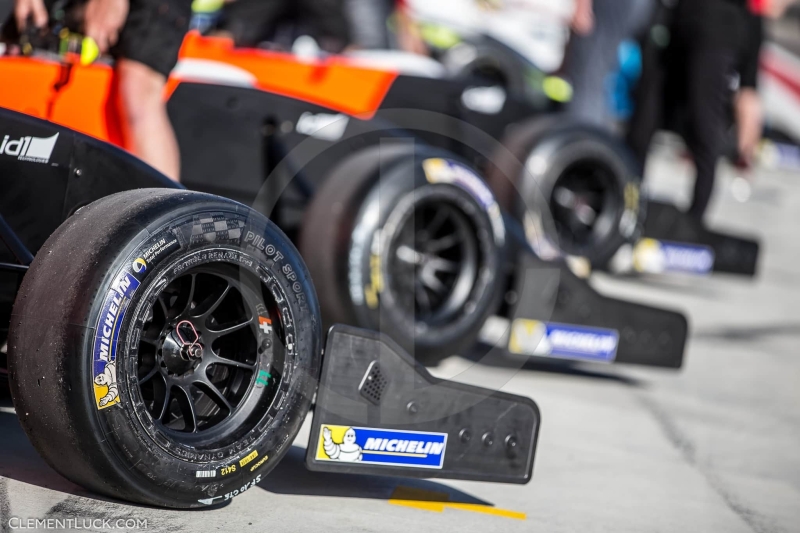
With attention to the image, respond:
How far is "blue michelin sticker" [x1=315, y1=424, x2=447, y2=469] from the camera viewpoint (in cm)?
255

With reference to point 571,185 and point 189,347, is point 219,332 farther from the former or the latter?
point 571,185

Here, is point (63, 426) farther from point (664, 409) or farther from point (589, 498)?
point (664, 409)

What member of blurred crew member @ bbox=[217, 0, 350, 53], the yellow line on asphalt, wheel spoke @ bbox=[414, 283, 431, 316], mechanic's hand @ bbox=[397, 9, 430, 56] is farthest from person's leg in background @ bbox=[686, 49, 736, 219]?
the yellow line on asphalt

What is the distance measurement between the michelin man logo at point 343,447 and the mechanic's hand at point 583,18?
4.71 m

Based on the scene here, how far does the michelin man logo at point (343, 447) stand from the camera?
254 centimetres

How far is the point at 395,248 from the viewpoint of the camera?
12.2 ft

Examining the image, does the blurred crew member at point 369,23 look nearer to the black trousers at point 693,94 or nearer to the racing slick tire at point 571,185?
the racing slick tire at point 571,185

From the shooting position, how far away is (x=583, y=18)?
6590 mm

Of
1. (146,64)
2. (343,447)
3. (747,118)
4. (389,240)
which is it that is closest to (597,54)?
(747,118)

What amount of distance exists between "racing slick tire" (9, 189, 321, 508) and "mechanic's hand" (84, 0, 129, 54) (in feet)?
4.40

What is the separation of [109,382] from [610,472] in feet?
5.83

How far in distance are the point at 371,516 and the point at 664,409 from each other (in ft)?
6.49

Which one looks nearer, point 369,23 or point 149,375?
point 149,375

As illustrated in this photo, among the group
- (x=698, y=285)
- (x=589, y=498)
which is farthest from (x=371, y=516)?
(x=698, y=285)
